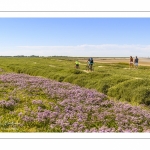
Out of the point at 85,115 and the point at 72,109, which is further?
the point at 72,109

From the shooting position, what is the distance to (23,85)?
20.8 m

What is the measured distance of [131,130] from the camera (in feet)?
38.3
